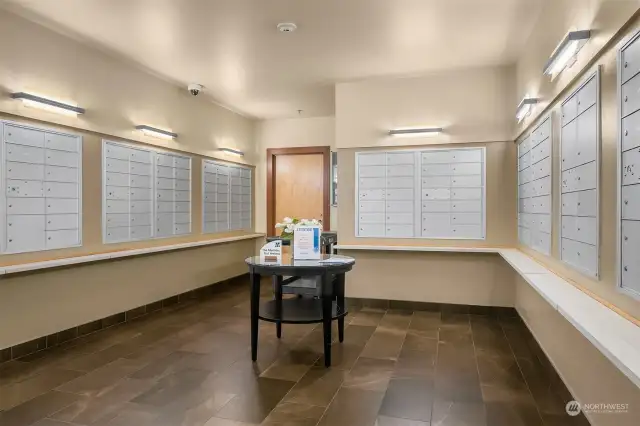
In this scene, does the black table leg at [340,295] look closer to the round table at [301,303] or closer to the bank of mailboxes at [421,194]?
the round table at [301,303]

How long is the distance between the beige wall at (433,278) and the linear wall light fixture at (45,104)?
3.00 meters

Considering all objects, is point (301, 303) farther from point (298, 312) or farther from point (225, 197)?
point (225, 197)

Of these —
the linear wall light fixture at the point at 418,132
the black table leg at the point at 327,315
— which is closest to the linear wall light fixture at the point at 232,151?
the linear wall light fixture at the point at 418,132

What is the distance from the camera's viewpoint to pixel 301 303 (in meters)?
3.63

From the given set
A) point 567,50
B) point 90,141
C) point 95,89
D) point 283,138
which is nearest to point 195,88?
point 95,89

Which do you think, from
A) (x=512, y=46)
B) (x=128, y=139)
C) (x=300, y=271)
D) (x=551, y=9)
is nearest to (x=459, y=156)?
(x=512, y=46)

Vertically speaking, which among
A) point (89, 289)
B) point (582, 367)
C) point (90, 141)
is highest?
point (90, 141)

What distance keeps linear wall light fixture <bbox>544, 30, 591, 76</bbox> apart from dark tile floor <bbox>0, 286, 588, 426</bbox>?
186 cm

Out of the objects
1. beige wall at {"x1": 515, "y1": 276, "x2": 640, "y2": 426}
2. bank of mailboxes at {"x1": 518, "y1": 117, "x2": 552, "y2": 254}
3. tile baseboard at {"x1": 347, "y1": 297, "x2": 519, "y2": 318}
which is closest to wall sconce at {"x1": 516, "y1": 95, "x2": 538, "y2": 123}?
bank of mailboxes at {"x1": 518, "y1": 117, "x2": 552, "y2": 254}

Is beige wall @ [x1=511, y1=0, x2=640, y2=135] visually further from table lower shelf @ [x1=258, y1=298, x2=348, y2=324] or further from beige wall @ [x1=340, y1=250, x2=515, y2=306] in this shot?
table lower shelf @ [x1=258, y1=298, x2=348, y2=324]

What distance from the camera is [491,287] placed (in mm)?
4484

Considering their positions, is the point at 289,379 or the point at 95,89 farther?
the point at 95,89

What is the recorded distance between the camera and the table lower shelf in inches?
125

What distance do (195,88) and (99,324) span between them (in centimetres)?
269
